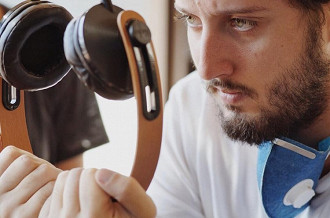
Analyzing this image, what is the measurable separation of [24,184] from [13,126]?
131mm

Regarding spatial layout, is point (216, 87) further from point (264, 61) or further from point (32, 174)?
point (32, 174)

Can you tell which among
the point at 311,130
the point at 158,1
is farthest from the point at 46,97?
the point at 311,130

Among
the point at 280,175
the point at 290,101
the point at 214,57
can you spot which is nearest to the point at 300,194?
the point at 280,175

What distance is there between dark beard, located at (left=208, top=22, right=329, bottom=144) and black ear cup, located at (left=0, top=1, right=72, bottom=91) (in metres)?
0.32

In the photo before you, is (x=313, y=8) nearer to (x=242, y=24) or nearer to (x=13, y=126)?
(x=242, y=24)

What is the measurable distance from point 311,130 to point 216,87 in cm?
24

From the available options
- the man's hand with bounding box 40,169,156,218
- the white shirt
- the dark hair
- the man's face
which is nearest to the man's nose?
the man's face

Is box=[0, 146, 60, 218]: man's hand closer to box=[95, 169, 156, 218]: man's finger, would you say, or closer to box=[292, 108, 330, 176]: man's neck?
box=[95, 169, 156, 218]: man's finger

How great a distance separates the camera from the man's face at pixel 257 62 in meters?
0.72

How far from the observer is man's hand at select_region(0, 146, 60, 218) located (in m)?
0.50

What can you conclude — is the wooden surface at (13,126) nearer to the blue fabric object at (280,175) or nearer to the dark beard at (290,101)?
the dark beard at (290,101)

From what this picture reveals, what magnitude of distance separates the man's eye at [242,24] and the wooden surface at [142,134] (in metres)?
0.31

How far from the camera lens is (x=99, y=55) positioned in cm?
43

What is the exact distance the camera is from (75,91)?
1.29 meters
